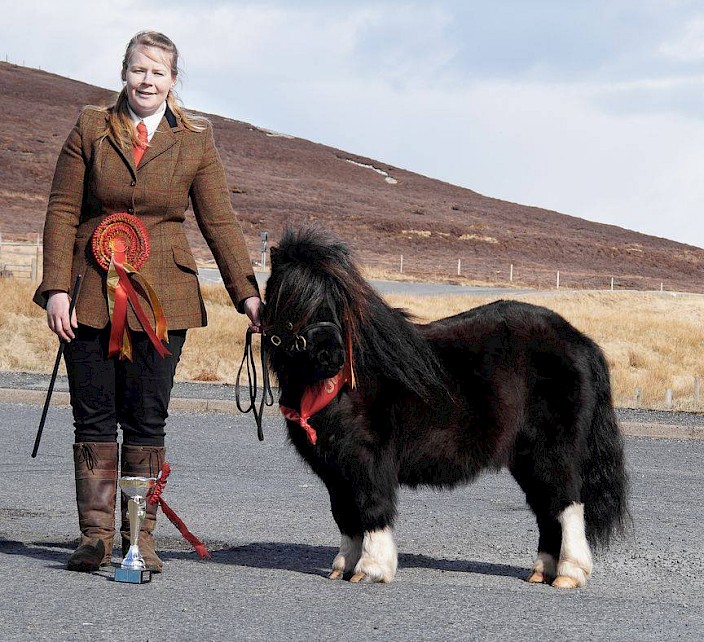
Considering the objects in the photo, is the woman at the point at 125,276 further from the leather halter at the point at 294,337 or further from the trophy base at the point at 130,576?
the leather halter at the point at 294,337

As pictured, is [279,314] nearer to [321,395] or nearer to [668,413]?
[321,395]

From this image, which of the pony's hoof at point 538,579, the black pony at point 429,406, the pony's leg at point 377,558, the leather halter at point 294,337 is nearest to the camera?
the leather halter at point 294,337

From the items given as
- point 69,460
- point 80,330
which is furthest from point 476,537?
point 69,460

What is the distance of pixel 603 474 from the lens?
201 inches

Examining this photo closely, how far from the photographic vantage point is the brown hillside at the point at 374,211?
6103 centimetres

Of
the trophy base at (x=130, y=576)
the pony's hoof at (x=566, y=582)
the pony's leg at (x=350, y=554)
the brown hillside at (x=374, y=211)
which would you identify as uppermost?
the brown hillside at (x=374, y=211)

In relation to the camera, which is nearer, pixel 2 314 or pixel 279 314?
pixel 279 314

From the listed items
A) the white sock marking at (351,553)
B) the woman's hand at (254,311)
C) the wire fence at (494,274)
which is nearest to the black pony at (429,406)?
the white sock marking at (351,553)

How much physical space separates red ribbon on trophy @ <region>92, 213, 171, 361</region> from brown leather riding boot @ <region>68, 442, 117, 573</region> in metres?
0.43

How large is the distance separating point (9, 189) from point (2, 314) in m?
47.5

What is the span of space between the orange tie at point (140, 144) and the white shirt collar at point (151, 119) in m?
0.02

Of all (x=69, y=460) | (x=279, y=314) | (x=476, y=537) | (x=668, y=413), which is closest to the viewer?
(x=279, y=314)

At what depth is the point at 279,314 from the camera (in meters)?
4.54

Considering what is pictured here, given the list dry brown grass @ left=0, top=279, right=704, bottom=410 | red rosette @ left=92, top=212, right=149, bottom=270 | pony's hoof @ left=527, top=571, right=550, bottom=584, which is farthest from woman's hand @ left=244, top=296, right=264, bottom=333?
dry brown grass @ left=0, top=279, right=704, bottom=410
